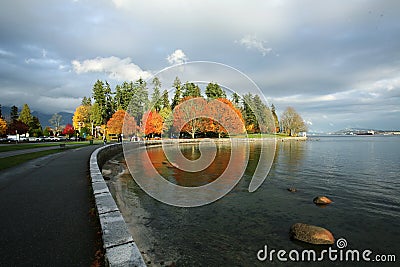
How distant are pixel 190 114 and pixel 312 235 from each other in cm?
4415

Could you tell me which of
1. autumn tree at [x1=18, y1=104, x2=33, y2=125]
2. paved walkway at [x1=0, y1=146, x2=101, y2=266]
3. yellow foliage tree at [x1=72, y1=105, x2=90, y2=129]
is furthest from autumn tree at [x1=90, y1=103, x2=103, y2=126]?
paved walkway at [x1=0, y1=146, x2=101, y2=266]

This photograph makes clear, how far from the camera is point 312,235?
24.9 ft

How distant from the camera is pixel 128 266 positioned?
3.34 meters

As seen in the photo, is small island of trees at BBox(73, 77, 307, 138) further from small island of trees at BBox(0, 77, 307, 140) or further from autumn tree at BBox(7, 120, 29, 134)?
autumn tree at BBox(7, 120, 29, 134)

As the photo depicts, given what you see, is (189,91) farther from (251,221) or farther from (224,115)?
(251,221)

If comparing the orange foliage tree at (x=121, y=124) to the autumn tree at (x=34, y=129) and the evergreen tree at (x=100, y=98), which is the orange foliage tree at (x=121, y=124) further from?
the autumn tree at (x=34, y=129)

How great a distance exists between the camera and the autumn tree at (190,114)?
4338 cm

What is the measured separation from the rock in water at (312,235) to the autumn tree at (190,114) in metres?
25.9

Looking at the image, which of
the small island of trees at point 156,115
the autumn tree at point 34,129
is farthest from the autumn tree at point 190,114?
the autumn tree at point 34,129

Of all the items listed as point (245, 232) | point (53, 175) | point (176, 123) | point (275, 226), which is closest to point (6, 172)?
point (53, 175)

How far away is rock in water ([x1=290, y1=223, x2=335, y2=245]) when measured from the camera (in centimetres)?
745

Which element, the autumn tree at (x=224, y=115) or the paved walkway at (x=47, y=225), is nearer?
the paved walkway at (x=47, y=225)

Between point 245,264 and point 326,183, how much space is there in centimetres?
1281

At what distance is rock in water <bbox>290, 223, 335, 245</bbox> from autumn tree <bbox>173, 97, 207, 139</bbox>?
25.9 m
